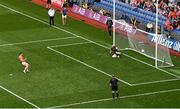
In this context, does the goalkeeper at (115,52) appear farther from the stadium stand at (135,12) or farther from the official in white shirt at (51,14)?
the official in white shirt at (51,14)

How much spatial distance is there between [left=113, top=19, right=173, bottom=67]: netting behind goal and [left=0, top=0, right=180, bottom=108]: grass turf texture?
0.67 m

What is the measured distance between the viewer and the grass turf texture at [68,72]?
46.4m

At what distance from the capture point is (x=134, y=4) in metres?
64.8

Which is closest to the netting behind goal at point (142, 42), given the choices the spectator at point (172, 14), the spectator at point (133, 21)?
the spectator at point (133, 21)

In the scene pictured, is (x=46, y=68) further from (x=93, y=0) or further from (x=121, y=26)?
(x=93, y=0)

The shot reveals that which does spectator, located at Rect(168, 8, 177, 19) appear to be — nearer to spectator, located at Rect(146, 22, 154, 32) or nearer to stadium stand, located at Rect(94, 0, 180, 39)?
stadium stand, located at Rect(94, 0, 180, 39)

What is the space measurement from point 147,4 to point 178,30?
697 centimetres

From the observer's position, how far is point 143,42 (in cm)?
5575

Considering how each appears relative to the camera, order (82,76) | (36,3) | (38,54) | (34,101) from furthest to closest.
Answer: (36,3) < (38,54) < (82,76) < (34,101)

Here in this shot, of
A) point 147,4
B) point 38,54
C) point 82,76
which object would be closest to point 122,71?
point 82,76

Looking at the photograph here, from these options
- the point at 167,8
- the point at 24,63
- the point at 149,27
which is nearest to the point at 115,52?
the point at 149,27

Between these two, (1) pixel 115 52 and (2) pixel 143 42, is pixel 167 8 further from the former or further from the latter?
(1) pixel 115 52

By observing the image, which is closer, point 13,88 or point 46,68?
point 13,88

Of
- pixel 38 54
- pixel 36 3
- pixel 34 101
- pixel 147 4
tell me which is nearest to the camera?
pixel 34 101
